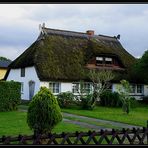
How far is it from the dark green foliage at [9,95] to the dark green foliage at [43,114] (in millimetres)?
15273

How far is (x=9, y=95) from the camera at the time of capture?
94.7 ft

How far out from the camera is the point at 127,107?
28.2 meters

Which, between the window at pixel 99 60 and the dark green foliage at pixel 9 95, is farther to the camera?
the window at pixel 99 60

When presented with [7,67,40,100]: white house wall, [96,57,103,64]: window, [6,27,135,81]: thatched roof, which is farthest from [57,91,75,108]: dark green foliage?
[96,57,103,64]: window

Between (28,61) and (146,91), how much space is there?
14.7 m

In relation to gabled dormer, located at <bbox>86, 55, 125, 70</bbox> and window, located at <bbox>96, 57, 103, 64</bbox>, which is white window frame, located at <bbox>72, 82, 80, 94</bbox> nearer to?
gabled dormer, located at <bbox>86, 55, 125, 70</bbox>

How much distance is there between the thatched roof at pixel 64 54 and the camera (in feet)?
124

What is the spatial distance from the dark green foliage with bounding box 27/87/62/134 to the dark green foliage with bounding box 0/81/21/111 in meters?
15.3

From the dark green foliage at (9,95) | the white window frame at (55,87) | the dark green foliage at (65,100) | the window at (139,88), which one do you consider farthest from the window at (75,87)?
the dark green foliage at (9,95)

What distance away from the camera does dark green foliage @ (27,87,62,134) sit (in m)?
13.2

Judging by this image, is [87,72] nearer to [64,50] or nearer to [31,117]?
[64,50]

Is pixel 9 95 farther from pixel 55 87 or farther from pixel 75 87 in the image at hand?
pixel 75 87

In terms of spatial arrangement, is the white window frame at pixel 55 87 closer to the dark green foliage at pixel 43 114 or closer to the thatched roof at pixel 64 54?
the thatched roof at pixel 64 54

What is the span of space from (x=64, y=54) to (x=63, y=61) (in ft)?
4.13
